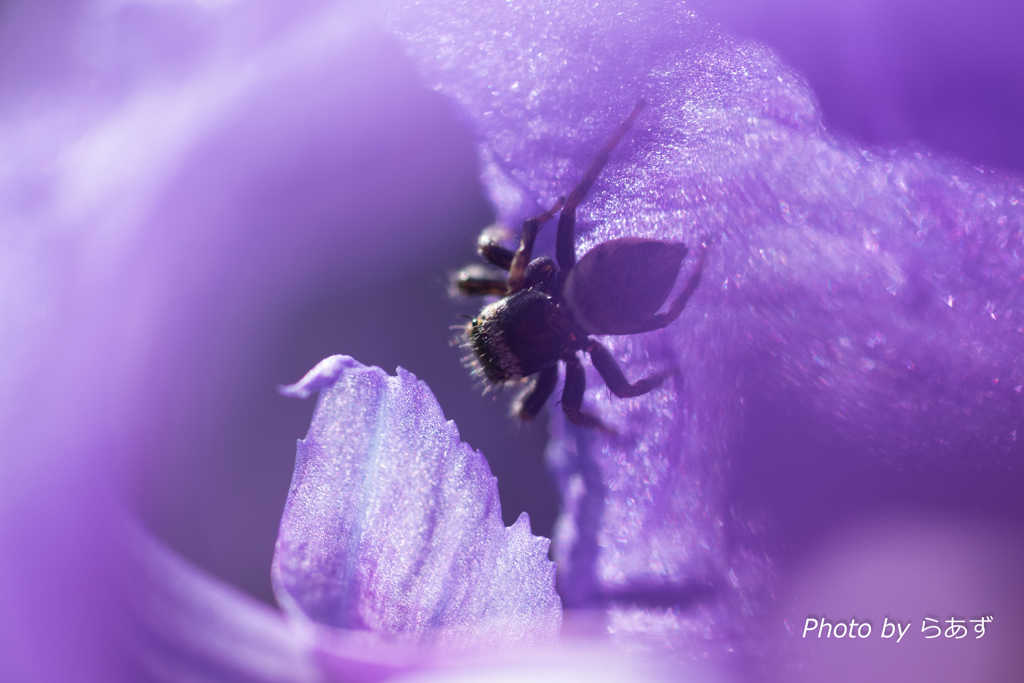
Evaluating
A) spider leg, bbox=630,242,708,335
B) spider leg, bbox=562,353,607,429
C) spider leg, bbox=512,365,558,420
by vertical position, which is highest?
spider leg, bbox=630,242,708,335

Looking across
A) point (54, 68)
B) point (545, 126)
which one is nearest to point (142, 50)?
point (54, 68)

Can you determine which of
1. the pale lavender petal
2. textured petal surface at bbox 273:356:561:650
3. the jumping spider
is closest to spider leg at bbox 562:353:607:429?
the jumping spider

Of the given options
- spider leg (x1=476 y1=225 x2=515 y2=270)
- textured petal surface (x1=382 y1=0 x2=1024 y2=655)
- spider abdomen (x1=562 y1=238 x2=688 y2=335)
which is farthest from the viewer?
spider leg (x1=476 y1=225 x2=515 y2=270)

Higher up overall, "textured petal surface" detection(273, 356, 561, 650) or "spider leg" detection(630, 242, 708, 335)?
"spider leg" detection(630, 242, 708, 335)

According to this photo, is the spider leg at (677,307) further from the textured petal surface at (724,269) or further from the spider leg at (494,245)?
the spider leg at (494,245)

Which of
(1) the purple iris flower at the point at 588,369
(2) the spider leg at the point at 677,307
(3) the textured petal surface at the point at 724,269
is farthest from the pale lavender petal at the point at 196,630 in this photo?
(2) the spider leg at the point at 677,307

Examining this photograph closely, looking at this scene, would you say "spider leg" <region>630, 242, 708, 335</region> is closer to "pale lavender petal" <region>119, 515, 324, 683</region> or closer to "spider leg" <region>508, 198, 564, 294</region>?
"spider leg" <region>508, 198, 564, 294</region>

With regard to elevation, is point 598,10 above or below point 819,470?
above

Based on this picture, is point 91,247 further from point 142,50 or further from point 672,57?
point 672,57
